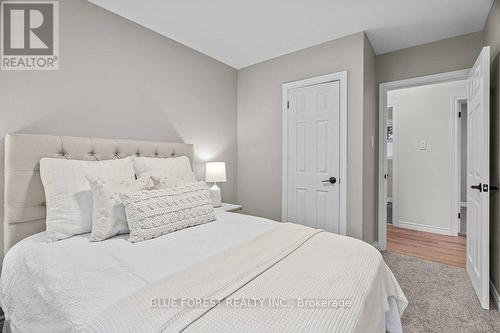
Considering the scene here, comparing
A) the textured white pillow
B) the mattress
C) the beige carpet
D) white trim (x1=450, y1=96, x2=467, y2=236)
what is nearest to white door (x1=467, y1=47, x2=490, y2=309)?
the beige carpet

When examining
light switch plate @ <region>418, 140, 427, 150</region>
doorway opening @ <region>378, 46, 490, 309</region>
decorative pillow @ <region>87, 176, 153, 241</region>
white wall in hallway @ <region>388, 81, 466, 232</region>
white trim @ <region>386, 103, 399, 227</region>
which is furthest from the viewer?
white trim @ <region>386, 103, 399, 227</region>

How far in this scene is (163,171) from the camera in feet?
6.76

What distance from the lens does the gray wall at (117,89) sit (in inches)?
70.0

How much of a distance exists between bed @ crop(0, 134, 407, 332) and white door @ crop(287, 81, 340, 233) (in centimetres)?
120

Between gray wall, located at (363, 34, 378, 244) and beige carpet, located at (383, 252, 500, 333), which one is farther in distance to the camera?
gray wall, located at (363, 34, 378, 244)

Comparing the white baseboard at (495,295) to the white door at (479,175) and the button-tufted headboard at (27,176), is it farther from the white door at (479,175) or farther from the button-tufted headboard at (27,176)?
the button-tufted headboard at (27,176)

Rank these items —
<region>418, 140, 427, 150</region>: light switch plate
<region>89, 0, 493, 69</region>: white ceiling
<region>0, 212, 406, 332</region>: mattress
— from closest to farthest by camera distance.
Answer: <region>0, 212, 406, 332</region>: mattress < <region>89, 0, 493, 69</region>: white ceiling < <region>418, 140, 427, 150</region>: light switch plate

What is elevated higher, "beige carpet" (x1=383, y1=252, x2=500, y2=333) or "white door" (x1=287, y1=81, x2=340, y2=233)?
"white door" (x1=287, y1=81, x2=340, y2=233)

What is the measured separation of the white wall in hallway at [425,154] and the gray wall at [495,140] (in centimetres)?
175

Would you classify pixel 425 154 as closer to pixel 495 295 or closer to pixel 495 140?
pixel 495 140

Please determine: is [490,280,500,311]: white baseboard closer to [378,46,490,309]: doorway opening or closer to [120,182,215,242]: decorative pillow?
[378,46,490,309]: doorway opening

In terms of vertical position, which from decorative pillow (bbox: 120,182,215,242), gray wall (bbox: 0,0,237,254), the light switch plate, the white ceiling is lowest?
decorative pillow (bbox: 120,182,215,242)

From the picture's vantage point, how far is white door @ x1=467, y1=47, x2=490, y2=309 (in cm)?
189

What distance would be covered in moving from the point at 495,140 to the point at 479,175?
0.34 metres
